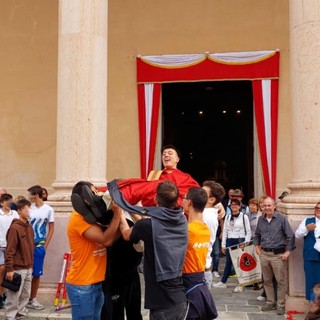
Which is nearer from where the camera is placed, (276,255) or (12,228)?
(12,228)

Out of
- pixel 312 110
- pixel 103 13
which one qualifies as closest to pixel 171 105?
pixel 103 13

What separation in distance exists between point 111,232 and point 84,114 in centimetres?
440

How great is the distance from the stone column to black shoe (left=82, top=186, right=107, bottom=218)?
4.11 meters

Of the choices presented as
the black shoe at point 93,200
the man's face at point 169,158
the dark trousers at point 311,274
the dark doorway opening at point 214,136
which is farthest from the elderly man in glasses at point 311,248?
the dark doorway opening at point 214,136

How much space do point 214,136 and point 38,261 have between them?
20.0m

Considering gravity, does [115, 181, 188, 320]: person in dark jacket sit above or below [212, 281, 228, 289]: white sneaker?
above

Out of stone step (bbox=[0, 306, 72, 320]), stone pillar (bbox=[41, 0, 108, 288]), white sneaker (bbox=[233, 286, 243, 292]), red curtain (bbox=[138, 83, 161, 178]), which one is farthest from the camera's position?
red curtain (bbox=[138, 83, 161, 178])

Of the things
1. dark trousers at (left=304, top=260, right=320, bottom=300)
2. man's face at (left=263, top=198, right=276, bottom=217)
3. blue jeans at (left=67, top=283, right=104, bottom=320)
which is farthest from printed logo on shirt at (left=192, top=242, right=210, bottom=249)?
man's face at (left=263, top=198, right=276, bottom=217)

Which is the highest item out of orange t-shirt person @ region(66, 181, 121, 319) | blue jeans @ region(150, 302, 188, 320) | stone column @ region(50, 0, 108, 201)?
stone column @ region(50, 0, 108, 201)

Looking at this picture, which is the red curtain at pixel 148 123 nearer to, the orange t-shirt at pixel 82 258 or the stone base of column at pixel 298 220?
the stone base of column at pixel 298 220

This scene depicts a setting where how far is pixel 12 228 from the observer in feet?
21.2

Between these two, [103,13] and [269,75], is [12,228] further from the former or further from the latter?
[269,75]

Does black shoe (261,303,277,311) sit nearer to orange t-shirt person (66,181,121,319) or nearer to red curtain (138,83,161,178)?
orange t-shirt person (66,181,121,319)

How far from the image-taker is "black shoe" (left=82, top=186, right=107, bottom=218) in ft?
12.4
